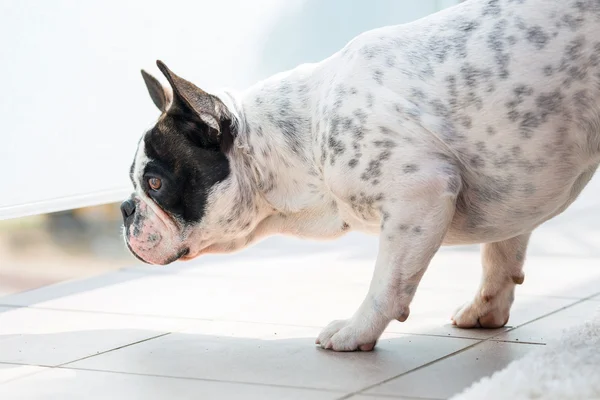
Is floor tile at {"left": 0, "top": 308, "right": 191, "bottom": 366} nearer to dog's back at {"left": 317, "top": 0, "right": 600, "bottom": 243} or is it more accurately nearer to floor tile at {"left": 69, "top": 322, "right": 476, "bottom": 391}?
floor tile at {"left": 69, "top": 322, "right": 476, "bottom": 391}

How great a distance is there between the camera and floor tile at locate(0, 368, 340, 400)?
7.11ft

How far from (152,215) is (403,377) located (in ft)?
2.57

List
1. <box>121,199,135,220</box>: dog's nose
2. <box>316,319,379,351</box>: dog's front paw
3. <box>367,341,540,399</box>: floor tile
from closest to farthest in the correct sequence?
<box>367,341,540,399</box>: floor tile → <box>316,319,379,351</box>: dog's front paw → <box>121,199,135,220</box>: dog's nose

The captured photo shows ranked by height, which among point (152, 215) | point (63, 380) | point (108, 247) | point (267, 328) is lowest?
point (108, 247)

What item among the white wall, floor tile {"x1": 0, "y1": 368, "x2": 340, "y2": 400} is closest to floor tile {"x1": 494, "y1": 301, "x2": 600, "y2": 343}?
floor tile {"x1": 0, "y1": 368, "x2": 340, "y2": 400}

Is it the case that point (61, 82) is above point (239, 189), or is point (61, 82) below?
below

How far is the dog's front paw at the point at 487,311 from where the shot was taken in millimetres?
2768

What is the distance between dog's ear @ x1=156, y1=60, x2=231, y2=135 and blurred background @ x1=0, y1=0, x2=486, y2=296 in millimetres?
1375

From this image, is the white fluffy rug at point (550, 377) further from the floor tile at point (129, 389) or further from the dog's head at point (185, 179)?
the dog's head at point (185, 179)

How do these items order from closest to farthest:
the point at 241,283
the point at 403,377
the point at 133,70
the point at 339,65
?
the point at 403,377, the point at 339,65, the point at 241,283, the point at 133,70

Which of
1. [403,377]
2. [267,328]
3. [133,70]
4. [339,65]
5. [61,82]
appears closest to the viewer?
[403,377]

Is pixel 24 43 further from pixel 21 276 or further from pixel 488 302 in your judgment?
pixel 488 302

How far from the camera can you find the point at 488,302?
277 centimetres

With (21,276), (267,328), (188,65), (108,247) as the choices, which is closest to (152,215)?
(267,328)
